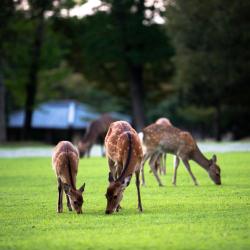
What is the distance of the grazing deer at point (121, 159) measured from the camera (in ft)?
43.6

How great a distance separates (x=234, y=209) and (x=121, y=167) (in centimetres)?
231

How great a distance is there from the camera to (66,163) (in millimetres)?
14070

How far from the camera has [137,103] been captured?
6378cm

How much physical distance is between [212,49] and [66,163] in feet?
126

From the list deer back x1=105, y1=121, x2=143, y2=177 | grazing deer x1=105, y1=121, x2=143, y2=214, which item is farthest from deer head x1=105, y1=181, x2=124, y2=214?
deer back x1=105, y1=121, x2=143, y2=177

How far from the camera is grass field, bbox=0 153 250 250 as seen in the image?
33.6 feet

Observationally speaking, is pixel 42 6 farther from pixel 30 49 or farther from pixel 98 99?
pixel 98 99

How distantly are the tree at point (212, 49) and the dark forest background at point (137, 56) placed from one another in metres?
0.06

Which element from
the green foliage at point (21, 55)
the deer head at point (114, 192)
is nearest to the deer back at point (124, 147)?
the deer head at point (114, 192)

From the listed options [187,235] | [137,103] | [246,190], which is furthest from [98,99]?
[187,235]

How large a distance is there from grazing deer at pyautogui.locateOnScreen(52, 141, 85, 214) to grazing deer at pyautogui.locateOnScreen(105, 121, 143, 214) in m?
0.59

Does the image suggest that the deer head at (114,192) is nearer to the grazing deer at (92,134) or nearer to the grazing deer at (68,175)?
the grazing deer at (68,175)

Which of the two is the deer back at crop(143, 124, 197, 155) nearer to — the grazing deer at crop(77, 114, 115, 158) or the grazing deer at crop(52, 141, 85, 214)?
the grazing deer at crop(52, 141, 85, 214)

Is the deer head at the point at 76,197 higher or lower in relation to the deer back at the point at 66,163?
lower
